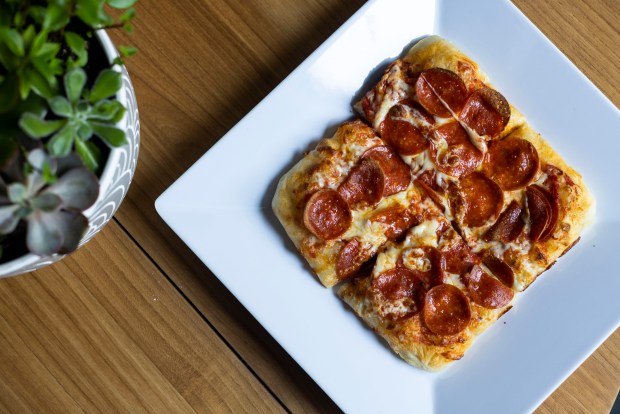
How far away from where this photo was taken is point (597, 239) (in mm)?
1687

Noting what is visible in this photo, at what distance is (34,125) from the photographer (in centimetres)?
87

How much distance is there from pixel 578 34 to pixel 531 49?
0.19 metres

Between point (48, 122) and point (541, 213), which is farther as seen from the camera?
point (541, 213)

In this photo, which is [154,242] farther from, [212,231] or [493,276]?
[493,276]

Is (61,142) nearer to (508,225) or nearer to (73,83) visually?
(73,83)

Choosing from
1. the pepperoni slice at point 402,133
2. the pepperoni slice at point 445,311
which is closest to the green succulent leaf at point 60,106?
the pepperoni slice at point 402,133

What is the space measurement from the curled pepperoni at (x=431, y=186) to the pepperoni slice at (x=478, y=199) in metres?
0.05

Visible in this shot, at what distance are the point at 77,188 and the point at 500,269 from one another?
3.50 ft

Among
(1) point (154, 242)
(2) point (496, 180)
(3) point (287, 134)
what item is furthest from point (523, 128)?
(1) point (154, 242)

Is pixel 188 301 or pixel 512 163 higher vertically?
pixel 512 163

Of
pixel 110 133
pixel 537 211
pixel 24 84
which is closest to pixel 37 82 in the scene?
pixel 24 84

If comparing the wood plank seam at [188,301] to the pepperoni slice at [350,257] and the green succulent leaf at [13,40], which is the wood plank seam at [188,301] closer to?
the pepperoni slice at [350,257]

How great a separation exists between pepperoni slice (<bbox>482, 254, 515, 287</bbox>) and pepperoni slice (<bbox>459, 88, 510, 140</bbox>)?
31 cm

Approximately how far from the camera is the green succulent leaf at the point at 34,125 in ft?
2.84
